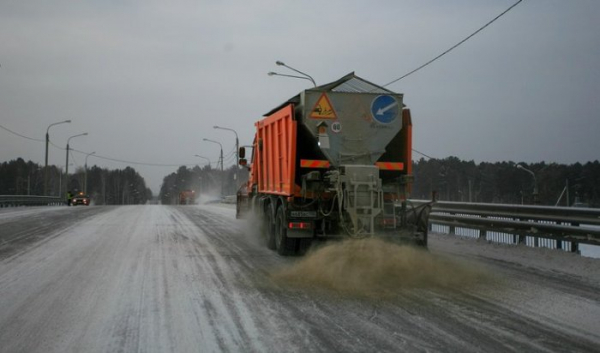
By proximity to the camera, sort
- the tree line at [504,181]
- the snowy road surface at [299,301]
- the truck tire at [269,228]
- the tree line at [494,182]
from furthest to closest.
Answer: the tree line at [504,181] < the tree line at [494,182] < the truck tire at [269,228] < the snowy road surface at [299,301]

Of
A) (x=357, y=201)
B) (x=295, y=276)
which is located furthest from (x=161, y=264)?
(x=357, y=201)

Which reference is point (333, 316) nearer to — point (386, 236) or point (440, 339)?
point (440, 339)

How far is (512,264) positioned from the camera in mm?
9648

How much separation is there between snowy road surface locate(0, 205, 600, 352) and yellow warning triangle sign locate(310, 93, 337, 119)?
8.64 ft

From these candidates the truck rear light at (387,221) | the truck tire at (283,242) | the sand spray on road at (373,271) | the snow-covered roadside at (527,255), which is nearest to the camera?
the sand spray on road at (373,271)

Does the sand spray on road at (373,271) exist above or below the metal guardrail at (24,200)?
below

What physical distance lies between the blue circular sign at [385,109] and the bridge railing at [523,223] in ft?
8.18

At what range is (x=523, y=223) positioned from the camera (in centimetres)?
1150

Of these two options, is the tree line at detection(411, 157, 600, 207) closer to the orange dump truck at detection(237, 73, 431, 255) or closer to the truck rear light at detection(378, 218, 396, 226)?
the orange dump truck at detection(237, 73, 431, 255)

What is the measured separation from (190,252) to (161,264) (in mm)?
1750

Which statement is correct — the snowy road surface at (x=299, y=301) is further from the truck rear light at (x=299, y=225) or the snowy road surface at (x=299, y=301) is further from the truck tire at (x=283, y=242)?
the truck rear light at (x=299, y=225)

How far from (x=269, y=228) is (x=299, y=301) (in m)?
5.83

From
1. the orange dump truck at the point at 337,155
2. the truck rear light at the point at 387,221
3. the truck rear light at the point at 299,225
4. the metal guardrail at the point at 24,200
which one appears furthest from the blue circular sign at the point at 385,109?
the metal guardrail at the point at 24,200

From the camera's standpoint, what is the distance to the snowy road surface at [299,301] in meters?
4.85
